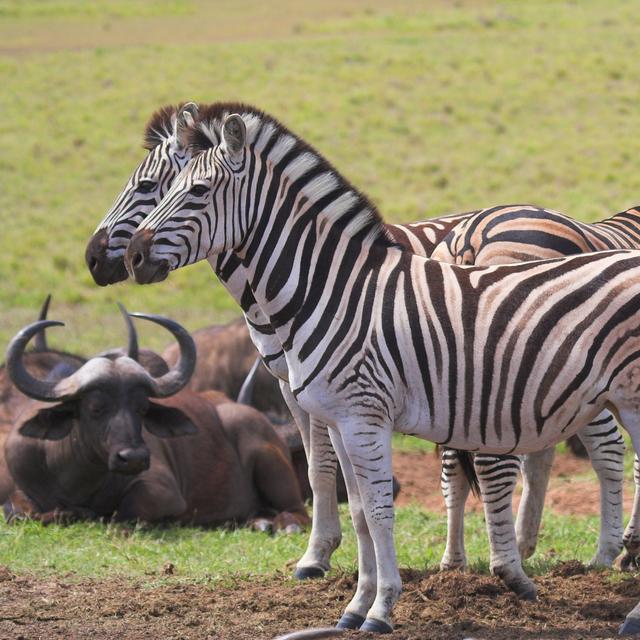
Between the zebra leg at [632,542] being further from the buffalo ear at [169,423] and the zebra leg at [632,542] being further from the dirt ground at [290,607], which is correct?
the buffalo ear at [169,423]

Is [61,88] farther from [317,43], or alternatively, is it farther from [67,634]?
[67,634]

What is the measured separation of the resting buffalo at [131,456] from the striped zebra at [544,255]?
8.85 ft

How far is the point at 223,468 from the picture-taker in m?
11.2

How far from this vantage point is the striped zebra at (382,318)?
5953 millimetres

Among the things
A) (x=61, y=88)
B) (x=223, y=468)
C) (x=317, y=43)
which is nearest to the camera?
(x=223, y=468)

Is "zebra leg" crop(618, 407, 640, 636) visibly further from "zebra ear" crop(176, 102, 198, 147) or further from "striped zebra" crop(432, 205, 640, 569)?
"zebra ear" crop(176, 102, 198, 147)

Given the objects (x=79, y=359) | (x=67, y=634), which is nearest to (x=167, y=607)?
(x=67, y=634)

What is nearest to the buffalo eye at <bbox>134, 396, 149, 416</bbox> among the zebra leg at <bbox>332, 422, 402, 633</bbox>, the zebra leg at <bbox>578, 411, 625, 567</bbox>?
the zebra leg at <bbox>578, 411, 625, 567</bbox>

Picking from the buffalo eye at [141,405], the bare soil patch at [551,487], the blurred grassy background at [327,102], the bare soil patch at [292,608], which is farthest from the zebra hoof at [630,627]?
the blurred grassy background at [327,102]

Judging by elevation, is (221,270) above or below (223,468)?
above

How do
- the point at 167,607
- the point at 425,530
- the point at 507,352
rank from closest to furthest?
1. the point at 507,352
2. the point at 167,607
3. the point at 425,530

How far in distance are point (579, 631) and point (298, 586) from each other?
1.78 metres

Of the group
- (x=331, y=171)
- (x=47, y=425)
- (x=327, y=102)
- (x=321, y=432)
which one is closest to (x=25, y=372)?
(x=47, y=425)

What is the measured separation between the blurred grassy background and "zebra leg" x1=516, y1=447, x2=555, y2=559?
46.1 ft
